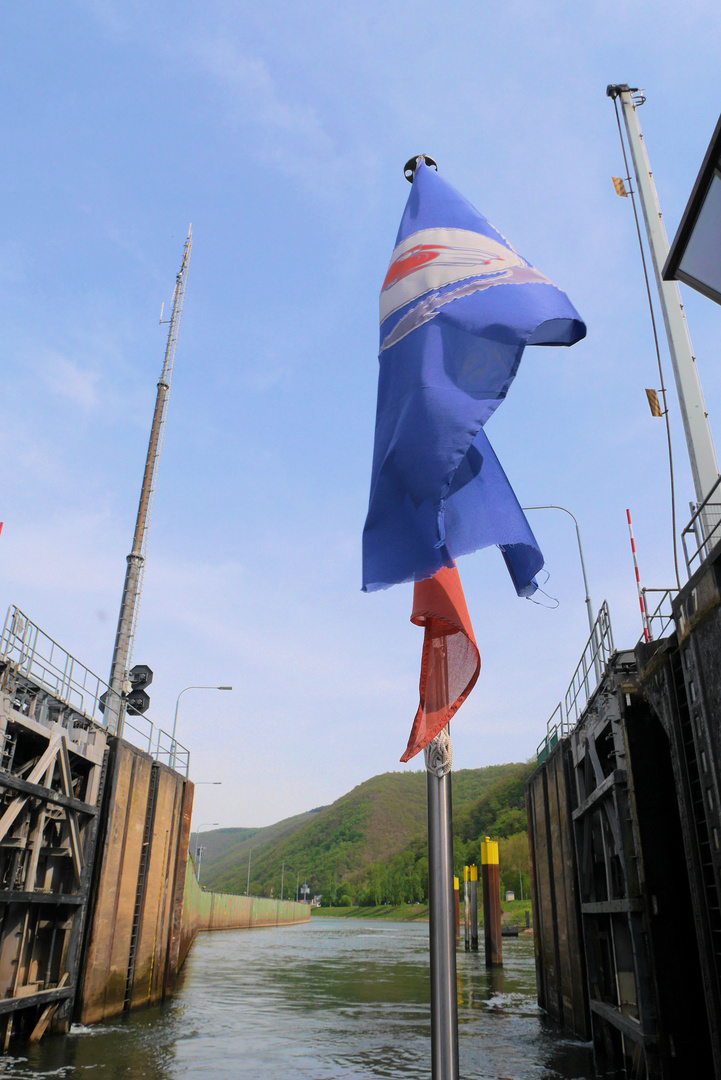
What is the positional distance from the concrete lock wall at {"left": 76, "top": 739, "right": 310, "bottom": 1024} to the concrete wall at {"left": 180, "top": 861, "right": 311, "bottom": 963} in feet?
47.1

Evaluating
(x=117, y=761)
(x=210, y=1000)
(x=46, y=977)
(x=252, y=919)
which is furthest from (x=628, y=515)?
(x=252, y=919)

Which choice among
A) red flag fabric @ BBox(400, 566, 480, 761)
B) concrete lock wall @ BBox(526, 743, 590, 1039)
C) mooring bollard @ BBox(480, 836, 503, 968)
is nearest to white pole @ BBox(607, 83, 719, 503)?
red flag fabric @ BBox(400, 566, 480, 761)

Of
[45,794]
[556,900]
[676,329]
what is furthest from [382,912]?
[676,329]

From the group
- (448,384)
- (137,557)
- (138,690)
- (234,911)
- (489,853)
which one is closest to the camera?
(448,384)

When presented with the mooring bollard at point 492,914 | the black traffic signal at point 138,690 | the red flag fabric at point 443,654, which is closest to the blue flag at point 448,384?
the red flag fabric at point 443,654

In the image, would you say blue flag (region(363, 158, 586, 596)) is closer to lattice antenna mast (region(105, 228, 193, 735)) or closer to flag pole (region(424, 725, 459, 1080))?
flag pole (region(424, 725, 459, 1080))

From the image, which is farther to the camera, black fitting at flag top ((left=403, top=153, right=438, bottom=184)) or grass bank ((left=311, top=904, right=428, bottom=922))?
grass bank ((left=311, top=904, right=428, bottom=922))

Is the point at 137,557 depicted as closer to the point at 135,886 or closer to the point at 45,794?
the point at 135,886

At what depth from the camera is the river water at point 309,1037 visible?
43.1ft

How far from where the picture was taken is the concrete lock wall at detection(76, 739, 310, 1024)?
15891 mm

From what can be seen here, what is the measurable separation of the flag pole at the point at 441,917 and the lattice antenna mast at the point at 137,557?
1597 centimetres

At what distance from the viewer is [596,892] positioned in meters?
13.5

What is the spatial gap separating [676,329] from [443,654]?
9648 mm

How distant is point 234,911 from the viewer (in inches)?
2758
